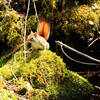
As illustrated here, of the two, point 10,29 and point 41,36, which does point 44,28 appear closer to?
point 41,36

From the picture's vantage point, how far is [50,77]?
3.32 m

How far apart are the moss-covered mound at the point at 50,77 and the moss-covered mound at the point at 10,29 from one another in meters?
0.70

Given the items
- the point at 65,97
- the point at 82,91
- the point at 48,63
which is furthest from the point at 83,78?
the point at 48,63

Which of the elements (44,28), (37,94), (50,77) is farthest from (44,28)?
(37,94)

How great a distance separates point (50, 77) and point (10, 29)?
1588 mm

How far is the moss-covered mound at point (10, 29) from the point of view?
13.0ft

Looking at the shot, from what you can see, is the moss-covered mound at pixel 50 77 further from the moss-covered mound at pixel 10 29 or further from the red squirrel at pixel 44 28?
the moss-covered mound at pixel 10 29

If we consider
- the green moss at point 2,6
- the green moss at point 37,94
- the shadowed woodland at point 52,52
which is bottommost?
the green moss at point 37,94

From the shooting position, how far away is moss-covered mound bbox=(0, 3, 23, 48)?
396 cm

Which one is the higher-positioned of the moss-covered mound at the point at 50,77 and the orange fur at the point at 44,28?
the orange fur at the point at 44,28

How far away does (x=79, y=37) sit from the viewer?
3.86 metres

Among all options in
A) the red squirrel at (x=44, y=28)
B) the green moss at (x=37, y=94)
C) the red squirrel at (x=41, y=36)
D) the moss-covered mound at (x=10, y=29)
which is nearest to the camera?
the green moss at (x=37, y=94)

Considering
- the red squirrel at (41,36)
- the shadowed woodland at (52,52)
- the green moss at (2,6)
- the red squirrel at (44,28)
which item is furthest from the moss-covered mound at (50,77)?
the green moss at (2,6)

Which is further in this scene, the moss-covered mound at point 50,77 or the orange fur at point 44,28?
the orange fur at point 44,28
